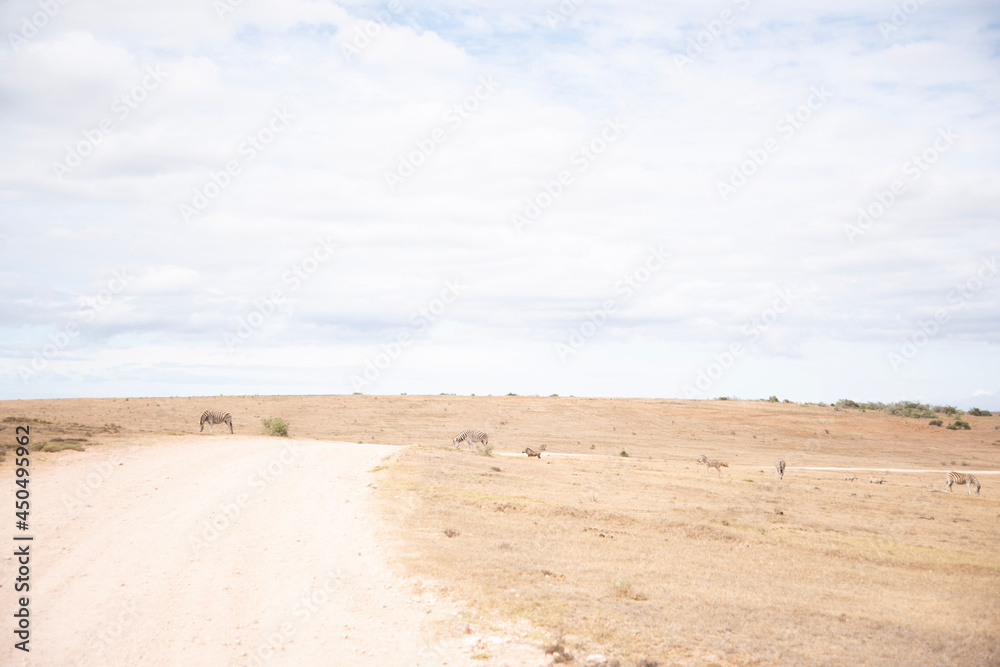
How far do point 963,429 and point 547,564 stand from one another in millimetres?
68241

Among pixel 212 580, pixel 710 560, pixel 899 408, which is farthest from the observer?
pixel 899 408

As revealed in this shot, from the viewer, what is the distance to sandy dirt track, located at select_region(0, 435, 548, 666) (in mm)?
8938

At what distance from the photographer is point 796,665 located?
8.88 meters

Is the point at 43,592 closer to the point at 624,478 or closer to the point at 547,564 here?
the point at 547,564

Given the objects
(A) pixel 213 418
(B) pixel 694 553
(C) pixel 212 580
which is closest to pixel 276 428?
(A) pixel 213 418

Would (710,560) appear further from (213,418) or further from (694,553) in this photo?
(213,418)

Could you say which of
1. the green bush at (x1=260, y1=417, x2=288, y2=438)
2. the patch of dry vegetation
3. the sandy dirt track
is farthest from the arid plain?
the green bush at (x1=260, y1=417, x2=288, y2=438)

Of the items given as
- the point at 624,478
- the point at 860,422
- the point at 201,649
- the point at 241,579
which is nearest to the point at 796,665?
the point at 201,649

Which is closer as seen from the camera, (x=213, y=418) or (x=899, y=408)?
(x=213, y=418)

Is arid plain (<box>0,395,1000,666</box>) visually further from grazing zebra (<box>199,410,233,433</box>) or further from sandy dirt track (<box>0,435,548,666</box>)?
grazing zebra (<box>199,410,233,433</box>)

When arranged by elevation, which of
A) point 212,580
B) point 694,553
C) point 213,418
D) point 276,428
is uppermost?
point 213,418

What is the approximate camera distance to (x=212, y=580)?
11.7 metres

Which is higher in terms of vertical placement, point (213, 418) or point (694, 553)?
point (213, 418)

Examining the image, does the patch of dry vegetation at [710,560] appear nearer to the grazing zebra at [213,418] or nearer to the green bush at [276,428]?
the green bush at [276,428]
